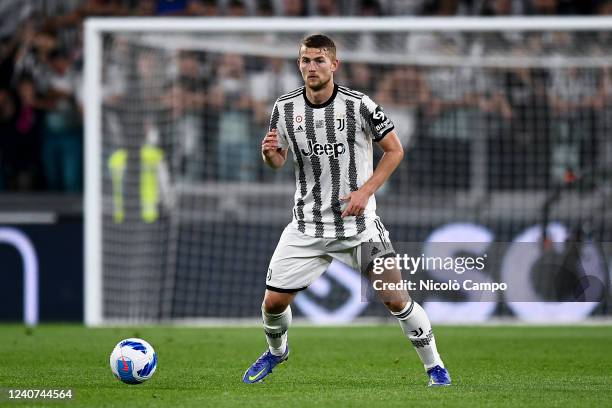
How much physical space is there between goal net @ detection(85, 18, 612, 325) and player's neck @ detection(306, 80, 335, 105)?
5.87m

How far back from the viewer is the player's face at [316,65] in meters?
6.84

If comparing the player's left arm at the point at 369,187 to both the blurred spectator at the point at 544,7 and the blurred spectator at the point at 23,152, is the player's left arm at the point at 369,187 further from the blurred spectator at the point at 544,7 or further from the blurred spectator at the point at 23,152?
the blurred spectator at the point at 544,7

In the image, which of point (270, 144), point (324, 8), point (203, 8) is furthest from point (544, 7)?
point (270, 144)

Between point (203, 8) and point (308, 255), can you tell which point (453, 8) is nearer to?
point (203, 8)

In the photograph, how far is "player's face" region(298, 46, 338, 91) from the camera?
684 cm

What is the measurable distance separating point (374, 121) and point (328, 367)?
2.16 meters

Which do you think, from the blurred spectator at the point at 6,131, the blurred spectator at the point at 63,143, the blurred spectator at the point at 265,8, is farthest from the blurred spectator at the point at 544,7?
the blurred spectator at the point at 6,131

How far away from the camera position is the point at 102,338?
10.7 m

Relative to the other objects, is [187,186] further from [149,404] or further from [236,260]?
[149,404]

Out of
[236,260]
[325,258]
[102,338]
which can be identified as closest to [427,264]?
[325,258]

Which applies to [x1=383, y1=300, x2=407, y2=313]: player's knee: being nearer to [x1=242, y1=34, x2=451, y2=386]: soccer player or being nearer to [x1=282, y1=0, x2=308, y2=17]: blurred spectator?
[x1=242, y1=34, x2=451, y2=386]: soccer player

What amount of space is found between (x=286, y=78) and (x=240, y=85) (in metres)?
0.52

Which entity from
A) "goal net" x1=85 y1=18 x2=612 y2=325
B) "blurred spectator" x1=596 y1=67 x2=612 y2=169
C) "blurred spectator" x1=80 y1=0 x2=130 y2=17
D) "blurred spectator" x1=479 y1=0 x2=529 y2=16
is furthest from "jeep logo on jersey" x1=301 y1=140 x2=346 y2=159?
"blurred spectator" x1=80 y1=0 x2=130 y2=17

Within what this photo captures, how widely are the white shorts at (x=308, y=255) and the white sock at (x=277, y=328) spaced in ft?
0.63
